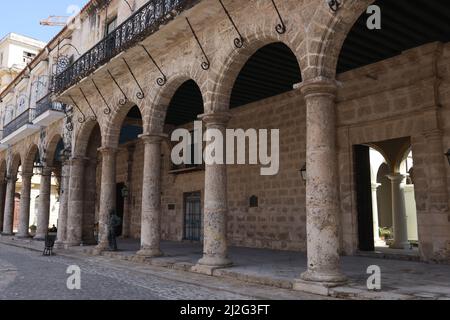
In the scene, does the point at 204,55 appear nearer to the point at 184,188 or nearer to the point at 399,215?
the point at 399,215

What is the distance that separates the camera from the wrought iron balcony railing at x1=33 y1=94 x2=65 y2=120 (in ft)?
48.2

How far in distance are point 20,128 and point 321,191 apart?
51.0ft

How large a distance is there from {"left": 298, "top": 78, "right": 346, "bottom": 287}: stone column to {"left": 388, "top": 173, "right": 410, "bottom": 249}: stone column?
20.1ft

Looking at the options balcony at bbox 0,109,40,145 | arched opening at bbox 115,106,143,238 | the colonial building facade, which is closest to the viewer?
the colonial building facade

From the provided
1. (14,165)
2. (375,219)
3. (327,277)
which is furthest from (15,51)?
(327,277)

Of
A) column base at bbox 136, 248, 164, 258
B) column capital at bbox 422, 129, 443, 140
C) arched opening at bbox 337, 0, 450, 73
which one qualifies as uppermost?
arched opening at bbox 337, 0, 450, 73

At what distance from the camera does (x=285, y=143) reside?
11453mm

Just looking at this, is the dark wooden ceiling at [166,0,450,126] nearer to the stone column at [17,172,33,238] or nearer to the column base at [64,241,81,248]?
the column base at [64,241,81,248]

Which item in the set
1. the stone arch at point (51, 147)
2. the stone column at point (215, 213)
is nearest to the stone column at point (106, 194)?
the stone column at point (215, 213)

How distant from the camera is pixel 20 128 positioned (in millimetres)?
17547

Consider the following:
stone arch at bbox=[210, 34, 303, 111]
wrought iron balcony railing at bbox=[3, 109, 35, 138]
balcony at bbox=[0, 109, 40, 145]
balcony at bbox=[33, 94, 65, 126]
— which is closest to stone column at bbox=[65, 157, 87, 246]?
balcony at bbox=[33, 94, 65, 126]

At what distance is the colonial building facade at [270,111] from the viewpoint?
6.01 meters

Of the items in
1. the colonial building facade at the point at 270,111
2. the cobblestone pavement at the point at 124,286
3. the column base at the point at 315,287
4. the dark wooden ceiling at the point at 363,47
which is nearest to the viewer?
the column base at the point at 315,287

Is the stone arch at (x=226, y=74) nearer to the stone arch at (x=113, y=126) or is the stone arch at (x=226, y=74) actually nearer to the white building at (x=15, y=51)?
the stone arch at (x=113, y=126)
